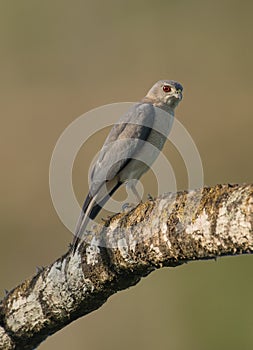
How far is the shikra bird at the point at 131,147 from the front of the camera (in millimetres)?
7047

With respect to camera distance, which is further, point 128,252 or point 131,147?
point 131,147

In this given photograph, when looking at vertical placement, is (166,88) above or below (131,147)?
above

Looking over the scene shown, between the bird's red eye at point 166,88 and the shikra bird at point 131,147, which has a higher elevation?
the bird's red eye at point 166,88

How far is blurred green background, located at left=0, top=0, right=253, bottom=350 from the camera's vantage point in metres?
17.5

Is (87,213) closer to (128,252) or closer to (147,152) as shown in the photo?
(128,252)

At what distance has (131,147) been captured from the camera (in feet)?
24.5

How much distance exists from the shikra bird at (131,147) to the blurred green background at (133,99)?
8.47 m

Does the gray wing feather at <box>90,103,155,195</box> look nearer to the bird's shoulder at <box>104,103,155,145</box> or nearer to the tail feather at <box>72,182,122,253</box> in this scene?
the bird's shoulder at <box>104,103,155,145</box>

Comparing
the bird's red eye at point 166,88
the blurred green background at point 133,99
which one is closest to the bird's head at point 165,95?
the bird's red eye at point 166,88

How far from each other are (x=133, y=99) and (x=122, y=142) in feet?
50.4

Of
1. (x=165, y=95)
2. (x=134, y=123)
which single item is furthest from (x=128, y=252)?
(x=165, y=95)

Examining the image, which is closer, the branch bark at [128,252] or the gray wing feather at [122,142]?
the branch bark at [128,252]

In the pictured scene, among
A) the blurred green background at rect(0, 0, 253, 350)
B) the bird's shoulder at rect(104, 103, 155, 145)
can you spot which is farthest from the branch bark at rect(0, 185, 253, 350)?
the blurred green background at rect(0, 0, 253, 350)

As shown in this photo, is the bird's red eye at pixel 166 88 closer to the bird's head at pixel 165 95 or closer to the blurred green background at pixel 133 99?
the bird's head at pixel 165 95
